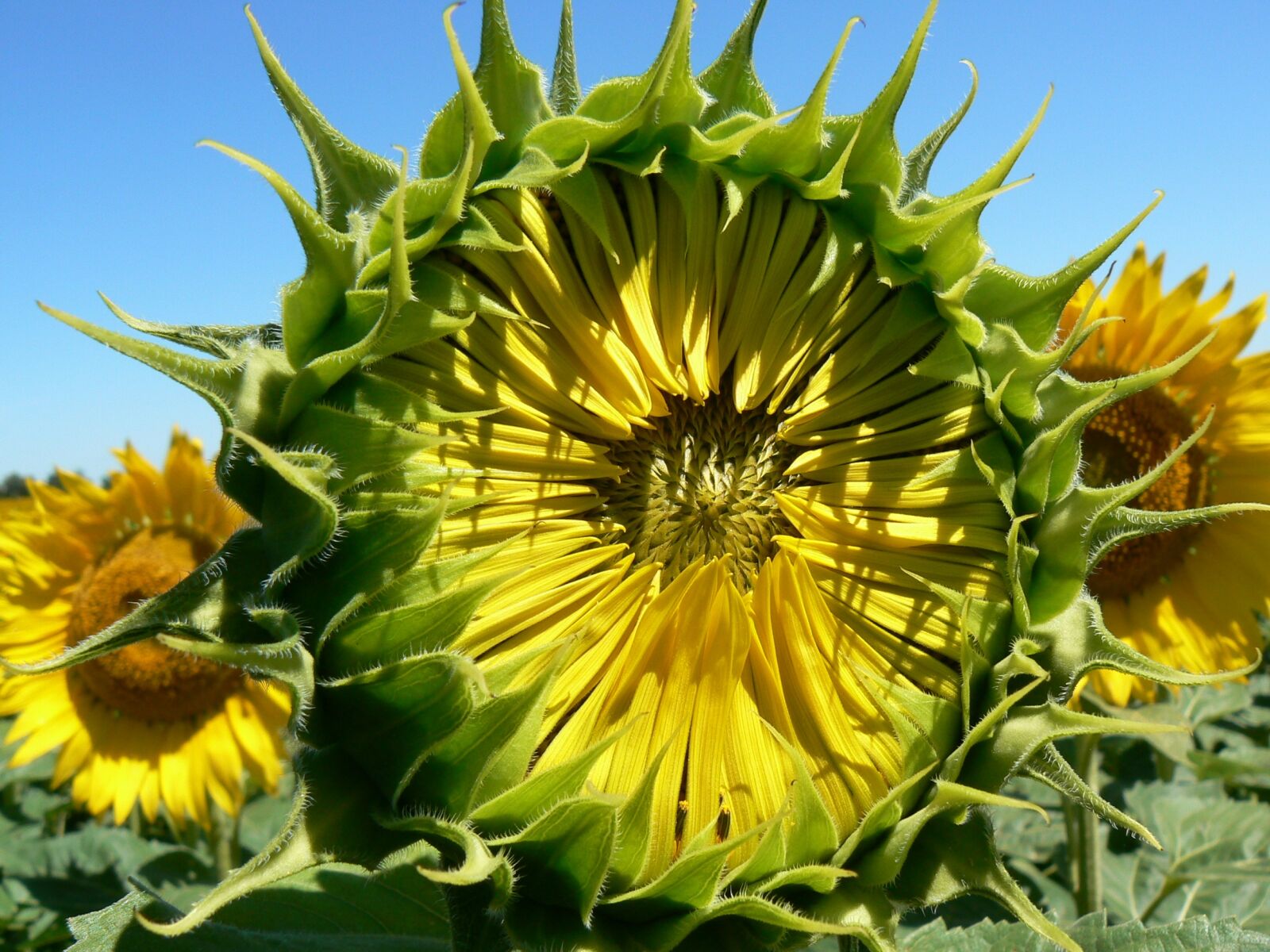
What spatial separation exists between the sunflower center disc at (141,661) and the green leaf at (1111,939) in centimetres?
331

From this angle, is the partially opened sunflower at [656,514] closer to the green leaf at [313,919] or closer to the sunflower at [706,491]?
the sunflower at [706,491]

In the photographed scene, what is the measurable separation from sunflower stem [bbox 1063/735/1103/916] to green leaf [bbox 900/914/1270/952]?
4.04 ft

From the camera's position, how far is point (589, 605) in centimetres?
232

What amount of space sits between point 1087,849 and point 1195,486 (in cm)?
157

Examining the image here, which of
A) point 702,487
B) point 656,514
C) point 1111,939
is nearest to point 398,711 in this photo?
point 656,514

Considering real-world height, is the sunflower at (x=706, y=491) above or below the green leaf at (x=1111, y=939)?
above

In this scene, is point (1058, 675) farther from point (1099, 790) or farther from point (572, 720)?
point (1099, 790)

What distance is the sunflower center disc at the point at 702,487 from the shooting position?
2439 mm

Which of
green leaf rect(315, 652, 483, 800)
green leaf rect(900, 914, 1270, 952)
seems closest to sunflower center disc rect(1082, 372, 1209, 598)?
green leaf rect(900, 914, 1270, 952)

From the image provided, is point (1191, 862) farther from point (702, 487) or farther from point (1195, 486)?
point (702, 487)

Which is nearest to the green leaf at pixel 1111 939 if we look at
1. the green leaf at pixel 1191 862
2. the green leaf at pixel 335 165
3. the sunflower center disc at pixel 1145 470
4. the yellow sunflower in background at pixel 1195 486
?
the yellow sunflower in background at pixel 1195 486

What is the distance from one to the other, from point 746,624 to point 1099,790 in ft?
12.0

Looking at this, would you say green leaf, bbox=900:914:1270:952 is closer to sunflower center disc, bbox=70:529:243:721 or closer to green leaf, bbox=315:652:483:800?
green leaf, bbox=315:652:483:800

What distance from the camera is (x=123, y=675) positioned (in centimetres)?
510
